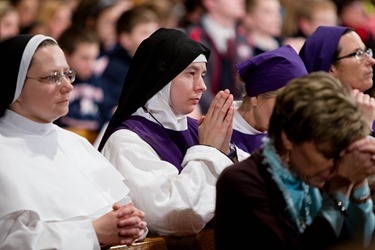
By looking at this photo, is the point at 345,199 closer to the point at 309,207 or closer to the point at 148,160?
the point at 309,207

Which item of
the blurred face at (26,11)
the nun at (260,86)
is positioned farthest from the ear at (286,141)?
the blurred face at (26,11)

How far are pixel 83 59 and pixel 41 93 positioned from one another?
14.5 feet

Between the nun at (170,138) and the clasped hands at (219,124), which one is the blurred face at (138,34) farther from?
the clasped hands at (219,124)

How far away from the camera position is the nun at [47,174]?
14.2ft

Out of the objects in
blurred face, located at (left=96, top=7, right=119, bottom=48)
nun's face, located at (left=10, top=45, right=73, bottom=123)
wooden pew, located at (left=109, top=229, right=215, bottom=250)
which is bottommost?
blurred face, located at (left=96, top=7, right=119, bottom=48)

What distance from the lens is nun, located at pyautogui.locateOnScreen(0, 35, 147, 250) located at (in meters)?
4.32

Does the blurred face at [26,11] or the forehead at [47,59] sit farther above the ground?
the forehead at [47,59]

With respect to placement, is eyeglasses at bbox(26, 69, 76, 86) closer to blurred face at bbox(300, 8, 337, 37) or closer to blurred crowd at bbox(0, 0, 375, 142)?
blurred crowd at bbox(0, 0, 375, 142)

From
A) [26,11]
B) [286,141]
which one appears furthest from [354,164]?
[26,11]

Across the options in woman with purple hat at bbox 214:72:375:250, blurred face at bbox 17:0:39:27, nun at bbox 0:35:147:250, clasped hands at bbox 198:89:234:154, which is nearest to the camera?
woman with purple hat at bbox 214:72:375:250

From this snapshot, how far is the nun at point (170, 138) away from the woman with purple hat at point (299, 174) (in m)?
0.99

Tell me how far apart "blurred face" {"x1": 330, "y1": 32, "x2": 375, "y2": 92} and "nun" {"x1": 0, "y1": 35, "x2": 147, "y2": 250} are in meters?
1.65

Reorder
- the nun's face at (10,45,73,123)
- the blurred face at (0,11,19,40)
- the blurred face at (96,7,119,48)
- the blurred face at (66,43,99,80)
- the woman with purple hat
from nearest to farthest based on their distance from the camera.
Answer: the woman with purple hat → the nun's face at (10,45,73,123) → the blurred face at (66,43,99,80) → the blurred face at (0,11,19,40) → the blurred face at (96,7,119,48)

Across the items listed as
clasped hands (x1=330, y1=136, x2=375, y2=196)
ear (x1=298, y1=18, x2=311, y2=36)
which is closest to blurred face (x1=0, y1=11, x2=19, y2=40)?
ear (x1=298, y1=18, x2=311, y2=36)
